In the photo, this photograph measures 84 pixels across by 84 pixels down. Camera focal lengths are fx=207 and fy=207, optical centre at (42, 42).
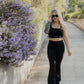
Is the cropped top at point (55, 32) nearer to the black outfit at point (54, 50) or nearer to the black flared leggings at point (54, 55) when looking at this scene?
the black outfit at point (54, 50)

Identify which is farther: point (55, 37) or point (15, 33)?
point (55, 37)

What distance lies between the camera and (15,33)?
3.57 m

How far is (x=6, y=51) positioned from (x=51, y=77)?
1819 millimetres

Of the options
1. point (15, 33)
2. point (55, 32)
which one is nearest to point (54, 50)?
point (55, 32)

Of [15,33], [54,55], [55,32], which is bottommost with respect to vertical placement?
[54,55]

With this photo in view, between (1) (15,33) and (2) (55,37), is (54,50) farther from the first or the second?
(1) (15,33)

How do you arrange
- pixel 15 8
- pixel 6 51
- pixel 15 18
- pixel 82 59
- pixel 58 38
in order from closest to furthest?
pixel 6 51
pixel 15 18
pixel 15 8
pixel 58 38
pixel 82 59

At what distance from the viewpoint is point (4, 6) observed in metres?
4.07

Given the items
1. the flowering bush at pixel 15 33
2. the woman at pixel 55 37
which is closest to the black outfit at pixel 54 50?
the woman at pixel 55 37

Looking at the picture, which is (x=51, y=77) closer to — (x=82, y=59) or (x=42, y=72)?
(x=42, y=72)

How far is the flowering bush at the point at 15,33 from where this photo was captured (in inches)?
135

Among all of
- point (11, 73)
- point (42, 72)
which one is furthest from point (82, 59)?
point (11, 73)

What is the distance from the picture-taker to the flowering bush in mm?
3428

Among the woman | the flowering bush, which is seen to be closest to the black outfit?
the woman
